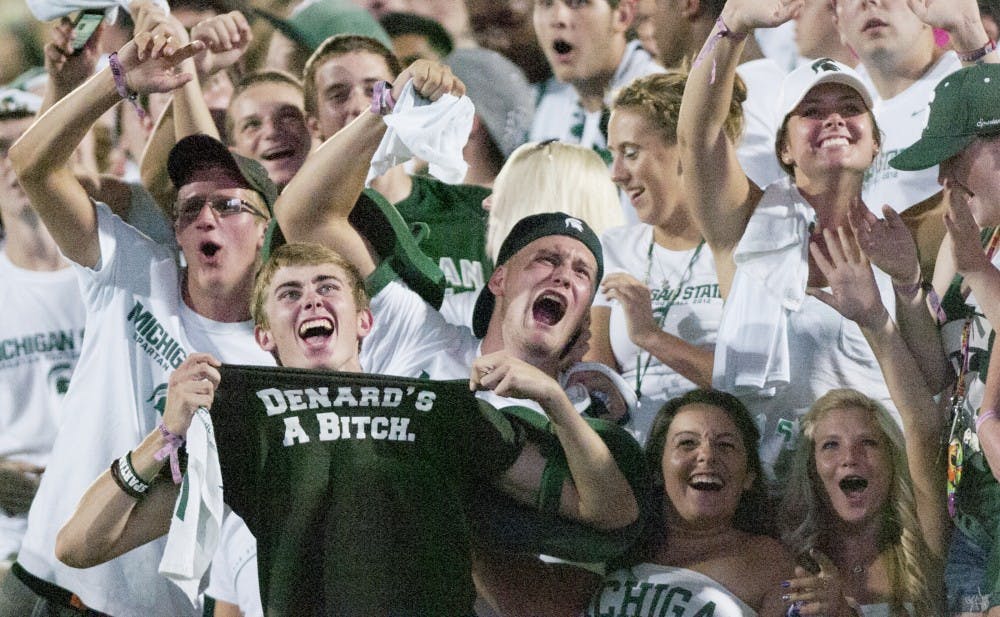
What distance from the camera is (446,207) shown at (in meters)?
2.84

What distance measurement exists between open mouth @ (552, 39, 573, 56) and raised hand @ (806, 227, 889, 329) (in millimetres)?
656

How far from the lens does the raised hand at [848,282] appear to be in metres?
2.64

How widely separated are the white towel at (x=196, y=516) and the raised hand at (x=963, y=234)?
1.46 metres

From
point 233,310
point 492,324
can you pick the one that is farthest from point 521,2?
point 233,310

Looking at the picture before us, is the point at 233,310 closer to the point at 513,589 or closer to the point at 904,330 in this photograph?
the point at 513,589

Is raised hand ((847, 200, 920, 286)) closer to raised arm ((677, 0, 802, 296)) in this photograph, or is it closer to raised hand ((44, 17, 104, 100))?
raised arm ((677, 0, 802, 296))

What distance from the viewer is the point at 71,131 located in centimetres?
271

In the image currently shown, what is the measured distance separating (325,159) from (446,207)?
0.30 m

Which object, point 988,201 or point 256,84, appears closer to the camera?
point 988,201

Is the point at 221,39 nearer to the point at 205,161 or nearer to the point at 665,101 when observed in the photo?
the point at 205,161

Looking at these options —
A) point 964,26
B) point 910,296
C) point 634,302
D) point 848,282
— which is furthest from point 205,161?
point 964,26

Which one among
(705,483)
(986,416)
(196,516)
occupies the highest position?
(986,416)

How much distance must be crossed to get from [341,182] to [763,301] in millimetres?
867

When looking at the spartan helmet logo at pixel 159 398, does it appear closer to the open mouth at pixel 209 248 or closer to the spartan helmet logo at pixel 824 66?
the open mouth at pixel 209 248
